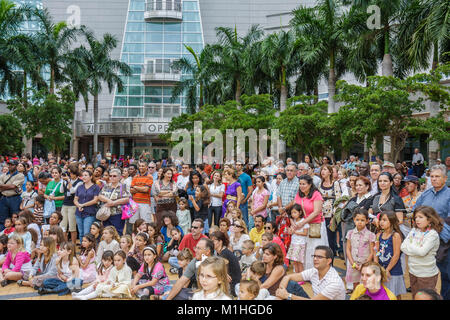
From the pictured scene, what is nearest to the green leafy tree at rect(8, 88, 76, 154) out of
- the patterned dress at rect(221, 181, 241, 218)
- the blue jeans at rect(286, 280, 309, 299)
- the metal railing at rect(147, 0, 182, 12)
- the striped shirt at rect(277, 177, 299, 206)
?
the patterned dress at rect(221, 181, 241, 218)

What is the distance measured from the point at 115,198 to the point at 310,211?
4.05 metres

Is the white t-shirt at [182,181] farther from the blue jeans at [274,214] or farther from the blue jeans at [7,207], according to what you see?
the blue jeans at [7,207]

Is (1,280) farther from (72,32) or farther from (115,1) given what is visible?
(115,1)

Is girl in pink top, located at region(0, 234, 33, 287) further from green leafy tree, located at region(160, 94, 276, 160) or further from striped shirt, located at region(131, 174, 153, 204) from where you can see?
green leafy tree, located at region(160, 94, 276, 160)

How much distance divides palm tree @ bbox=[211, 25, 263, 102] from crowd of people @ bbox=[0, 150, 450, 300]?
60.8ft

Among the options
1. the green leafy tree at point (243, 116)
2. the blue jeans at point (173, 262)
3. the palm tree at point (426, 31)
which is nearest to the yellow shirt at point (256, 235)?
the blue jeans at point (173, 262)

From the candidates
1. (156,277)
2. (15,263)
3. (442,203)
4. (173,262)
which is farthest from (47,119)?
(442,203)

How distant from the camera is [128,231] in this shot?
9.27m

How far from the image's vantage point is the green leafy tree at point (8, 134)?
2298 centimetres

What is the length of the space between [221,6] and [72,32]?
21777mm

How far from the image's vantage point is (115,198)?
347 inches

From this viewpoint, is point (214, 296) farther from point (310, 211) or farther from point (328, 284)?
point (310, 211)

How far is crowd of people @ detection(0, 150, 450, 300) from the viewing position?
201 inches

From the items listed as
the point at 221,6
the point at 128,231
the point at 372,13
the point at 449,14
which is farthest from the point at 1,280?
the point at 221,6
